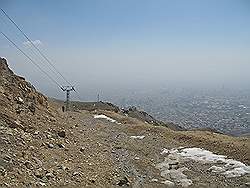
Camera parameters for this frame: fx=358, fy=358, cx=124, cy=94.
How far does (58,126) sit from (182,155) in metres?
9.95

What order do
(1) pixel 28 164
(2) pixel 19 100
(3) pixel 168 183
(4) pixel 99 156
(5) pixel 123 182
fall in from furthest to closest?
(2) pixel 19 100
(4) pixel 99 156
(3) pixel 168 183
(5) pixel 123 182
(1) pixel 28 164

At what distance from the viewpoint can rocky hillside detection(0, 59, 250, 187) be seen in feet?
56.6

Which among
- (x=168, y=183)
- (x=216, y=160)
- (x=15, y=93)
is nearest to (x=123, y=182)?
(x=168, y=183)

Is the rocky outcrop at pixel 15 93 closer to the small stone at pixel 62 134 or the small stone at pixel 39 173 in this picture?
the small stone at pixel 62 134

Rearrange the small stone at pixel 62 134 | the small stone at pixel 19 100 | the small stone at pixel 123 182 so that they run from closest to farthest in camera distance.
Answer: the small stone at pixel 123 182, the small stone at pixel 62 134, the small stone at pixel 19 100

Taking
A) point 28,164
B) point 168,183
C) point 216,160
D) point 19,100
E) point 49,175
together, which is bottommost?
point 168,183

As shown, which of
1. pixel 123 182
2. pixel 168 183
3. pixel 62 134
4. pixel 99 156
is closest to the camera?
pixel 123 182

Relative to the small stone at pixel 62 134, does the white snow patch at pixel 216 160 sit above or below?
below

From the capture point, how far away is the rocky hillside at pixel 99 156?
1727cm

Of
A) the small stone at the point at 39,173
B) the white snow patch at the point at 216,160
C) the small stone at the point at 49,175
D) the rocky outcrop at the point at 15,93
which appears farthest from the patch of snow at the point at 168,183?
the rocky outcrop at the point at 15,93

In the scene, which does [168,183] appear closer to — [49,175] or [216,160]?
[216,160]

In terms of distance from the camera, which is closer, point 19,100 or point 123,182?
point 123,182

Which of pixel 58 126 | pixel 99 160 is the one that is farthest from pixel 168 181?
pixel 58 126

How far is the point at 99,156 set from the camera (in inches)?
930
